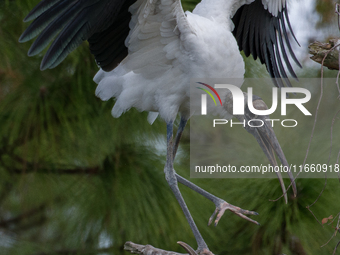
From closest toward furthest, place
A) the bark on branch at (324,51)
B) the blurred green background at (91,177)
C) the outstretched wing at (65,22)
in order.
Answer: the outstretched wing at (65,22)
the bark on branch at (324,51)
the blurred green background at (91,177)

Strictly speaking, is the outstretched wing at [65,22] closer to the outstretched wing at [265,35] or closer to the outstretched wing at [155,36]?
the outstretched wing at [155,36]

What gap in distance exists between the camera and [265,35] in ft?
4.91

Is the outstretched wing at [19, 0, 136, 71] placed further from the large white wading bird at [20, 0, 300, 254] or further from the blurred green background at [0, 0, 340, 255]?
the blurred green background at [0, 0, 340, 255]

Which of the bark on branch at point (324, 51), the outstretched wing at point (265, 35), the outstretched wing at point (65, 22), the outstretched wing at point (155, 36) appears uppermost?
the outstretched wing at point (65, 22)

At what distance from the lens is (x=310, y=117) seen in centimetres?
165

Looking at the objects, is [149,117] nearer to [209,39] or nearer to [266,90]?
[209,39]

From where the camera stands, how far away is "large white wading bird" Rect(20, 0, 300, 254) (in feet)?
3.36

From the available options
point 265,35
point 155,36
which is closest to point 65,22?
point 155,36

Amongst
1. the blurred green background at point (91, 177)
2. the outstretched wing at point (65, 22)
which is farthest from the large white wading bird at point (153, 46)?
the blurred green background at point (91, 177)

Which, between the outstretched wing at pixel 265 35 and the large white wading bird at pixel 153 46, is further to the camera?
the outstretched wing at pixel 265 35

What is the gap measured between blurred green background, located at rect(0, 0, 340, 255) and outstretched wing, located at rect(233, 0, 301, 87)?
205mm

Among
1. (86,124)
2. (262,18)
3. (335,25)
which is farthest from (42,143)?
(335,25)

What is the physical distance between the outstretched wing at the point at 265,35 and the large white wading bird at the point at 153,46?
13mm

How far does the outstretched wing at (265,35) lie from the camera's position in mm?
1470
